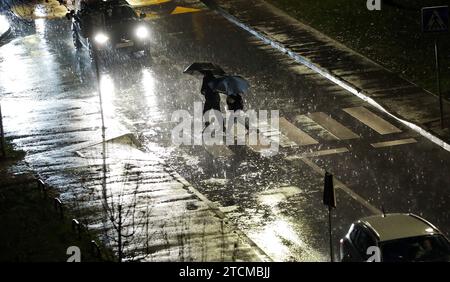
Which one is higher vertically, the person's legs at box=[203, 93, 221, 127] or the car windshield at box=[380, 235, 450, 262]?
the person's legs at box=[203, 93, 221, 127]

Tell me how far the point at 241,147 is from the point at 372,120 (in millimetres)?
3666

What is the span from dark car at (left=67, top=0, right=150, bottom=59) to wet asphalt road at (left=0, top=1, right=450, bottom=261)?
45cm

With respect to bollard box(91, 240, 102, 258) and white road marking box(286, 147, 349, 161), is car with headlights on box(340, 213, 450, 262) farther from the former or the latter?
white road marking box(286, 147, 349, 161)

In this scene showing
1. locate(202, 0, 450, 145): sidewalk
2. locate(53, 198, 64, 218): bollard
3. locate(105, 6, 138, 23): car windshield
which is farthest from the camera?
locate(105, 6, 138, 23): car windshield

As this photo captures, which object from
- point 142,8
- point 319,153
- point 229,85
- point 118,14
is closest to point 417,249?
point 319,153

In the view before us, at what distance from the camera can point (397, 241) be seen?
1612 cm

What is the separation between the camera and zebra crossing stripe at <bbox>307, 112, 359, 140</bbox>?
949 inches

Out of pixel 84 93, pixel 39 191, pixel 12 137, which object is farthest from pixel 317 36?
pixel 39 191

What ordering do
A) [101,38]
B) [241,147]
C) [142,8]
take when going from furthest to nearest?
[142,8]
[101,38]
[241,147]

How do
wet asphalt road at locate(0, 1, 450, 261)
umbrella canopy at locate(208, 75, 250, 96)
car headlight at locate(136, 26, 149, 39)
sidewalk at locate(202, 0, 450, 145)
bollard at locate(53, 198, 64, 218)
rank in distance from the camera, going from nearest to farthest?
1. bollard at locate(53, 198, 64, 218)
2. wet asphalt road at locate(0, 1, 450, 261)
3. umbrella canopy at locate(208, 75, 250, 96)
4. sidewalk at locate(202, 0, 450, 145)
5. car headlight at locate(136, 26, 149, 39)

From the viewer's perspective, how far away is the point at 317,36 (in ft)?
105

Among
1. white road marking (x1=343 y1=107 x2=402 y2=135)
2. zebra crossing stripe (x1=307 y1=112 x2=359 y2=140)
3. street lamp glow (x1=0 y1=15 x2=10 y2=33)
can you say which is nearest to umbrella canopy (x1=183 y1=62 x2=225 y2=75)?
zebra crossing stripe (x1=307 y1=112 x2=359 y2=140)

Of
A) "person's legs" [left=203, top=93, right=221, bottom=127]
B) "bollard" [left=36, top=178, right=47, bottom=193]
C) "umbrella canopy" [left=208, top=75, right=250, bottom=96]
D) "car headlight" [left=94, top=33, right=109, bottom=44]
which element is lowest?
"bollard" [left=36, top=178, right=47, bottom=193]

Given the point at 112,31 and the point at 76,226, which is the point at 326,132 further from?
the point at 112,31
